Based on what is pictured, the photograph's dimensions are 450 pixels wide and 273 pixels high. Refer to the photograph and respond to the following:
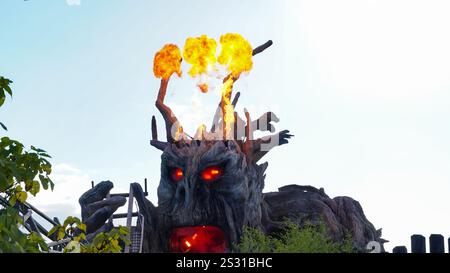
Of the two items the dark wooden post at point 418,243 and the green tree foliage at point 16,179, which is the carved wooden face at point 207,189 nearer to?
the dark wooden post at point 418,243

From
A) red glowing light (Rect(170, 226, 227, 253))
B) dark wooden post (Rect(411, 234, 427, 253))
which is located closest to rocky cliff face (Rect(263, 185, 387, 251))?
red glowing light (Rect(170, 226, 227, 253))

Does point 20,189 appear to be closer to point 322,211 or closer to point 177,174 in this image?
point 177,174

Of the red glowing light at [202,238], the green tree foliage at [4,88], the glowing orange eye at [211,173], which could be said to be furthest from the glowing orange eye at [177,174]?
the green tree foliage at [4,88]

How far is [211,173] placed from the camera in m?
19.6

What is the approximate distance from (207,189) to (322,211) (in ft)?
16.0

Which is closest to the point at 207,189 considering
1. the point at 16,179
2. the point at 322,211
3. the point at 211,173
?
the point at 211,173

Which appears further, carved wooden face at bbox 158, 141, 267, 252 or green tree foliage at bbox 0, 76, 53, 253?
carved wooden face at bbox 158, 141, 267, 252

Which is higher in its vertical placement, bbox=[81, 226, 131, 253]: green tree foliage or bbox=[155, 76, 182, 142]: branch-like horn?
bbox=[155, 76, 182, 142]: branch-like horn

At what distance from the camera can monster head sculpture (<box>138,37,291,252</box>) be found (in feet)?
63.6

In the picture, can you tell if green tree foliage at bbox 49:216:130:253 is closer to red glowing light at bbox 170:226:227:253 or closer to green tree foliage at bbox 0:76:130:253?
green tree foliage at bbox 0:76:130:253

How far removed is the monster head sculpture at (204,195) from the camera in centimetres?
1938

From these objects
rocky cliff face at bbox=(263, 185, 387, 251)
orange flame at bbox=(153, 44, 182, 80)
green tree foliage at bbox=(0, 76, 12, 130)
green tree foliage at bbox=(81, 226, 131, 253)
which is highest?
orange flame at bbox=(153, 44, 182, 80)

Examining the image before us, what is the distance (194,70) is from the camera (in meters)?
21.8
